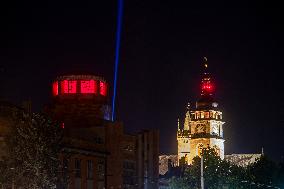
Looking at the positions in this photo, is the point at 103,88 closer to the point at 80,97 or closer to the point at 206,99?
the point at 80,97

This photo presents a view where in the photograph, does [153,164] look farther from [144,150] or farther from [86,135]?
[86,135]

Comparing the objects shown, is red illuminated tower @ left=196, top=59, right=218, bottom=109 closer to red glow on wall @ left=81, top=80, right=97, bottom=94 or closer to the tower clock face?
the tower clock face

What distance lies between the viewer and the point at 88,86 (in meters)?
98.2

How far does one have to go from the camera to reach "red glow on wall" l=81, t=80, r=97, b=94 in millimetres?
97938

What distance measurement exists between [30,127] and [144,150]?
43.0 m

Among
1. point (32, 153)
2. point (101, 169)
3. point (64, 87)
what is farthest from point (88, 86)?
point (32, 153)

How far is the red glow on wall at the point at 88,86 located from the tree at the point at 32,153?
43.0m

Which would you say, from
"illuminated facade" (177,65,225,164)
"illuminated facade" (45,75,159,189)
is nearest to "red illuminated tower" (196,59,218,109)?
"illuminated facade" (177,65,225,164)

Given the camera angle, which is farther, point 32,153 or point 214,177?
point 214,177

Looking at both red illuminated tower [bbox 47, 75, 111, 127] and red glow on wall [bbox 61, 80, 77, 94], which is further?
red glow on wall [bbox 61, 80, 77, 94]

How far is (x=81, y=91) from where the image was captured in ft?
322

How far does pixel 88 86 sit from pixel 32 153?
46.9 m

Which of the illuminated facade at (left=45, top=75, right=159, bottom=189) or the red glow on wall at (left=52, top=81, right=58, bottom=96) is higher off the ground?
the red glow on wall at (left=52, top=81, right=58, bottom=96)

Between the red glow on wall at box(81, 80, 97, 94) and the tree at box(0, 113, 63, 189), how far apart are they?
42989 millimetres
